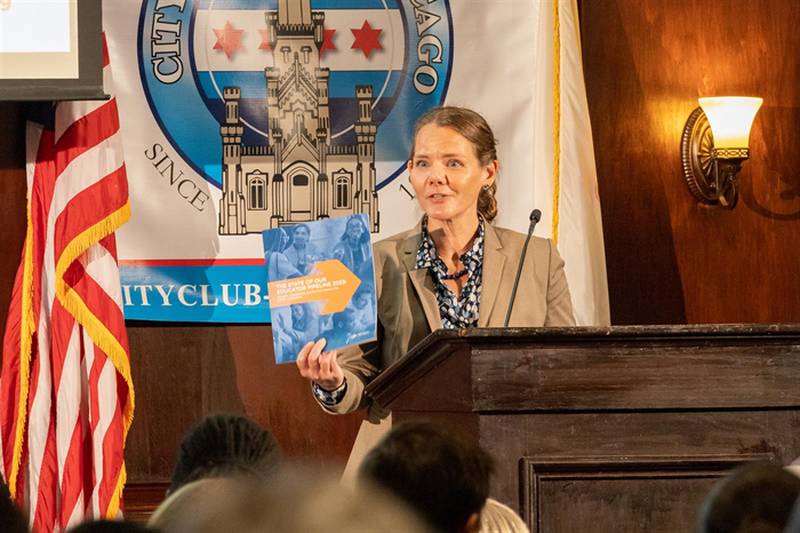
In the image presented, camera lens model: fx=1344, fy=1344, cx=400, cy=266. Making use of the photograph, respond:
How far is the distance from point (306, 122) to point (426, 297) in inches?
52.2

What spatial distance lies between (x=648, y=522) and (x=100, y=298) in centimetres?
185

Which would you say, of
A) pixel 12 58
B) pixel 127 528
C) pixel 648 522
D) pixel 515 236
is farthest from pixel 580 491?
pixel 12 58

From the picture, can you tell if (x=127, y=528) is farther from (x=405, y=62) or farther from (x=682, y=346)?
(x=405, y=62)

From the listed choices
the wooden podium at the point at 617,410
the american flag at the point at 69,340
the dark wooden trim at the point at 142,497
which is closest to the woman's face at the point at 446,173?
the wooden podium at the point at 617,410

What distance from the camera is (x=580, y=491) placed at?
2.43 metres

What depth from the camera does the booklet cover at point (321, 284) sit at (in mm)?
2885

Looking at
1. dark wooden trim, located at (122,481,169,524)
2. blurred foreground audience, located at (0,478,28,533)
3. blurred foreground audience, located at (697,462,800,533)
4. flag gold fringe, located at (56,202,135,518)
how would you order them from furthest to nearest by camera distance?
dark wooden trim, located at (122,481,169,524) < flag gold fringe, located at (56,202,135,518) < blurred foreground audience, located at (697,462,800,533) < blurred foreground audience, located at (0,478,28,533)

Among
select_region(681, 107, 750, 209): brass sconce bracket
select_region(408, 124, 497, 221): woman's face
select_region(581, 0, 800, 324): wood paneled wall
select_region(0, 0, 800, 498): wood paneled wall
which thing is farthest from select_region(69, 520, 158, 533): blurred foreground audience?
select_region(681, 107, 750, 209): brass sconce bracket

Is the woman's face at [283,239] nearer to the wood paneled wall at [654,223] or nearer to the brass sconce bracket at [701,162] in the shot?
the wood paneled wall at [654,223]

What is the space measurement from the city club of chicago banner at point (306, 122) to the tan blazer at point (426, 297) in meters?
0.85

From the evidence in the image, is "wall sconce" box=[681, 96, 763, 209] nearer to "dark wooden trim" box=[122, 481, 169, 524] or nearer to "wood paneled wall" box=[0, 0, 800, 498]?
"wood paneled wall" box=[0, 0, 800, 498]

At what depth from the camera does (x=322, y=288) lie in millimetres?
2912

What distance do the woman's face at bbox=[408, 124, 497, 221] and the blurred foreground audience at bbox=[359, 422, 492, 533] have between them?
179 cm

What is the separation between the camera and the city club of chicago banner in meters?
4.18
